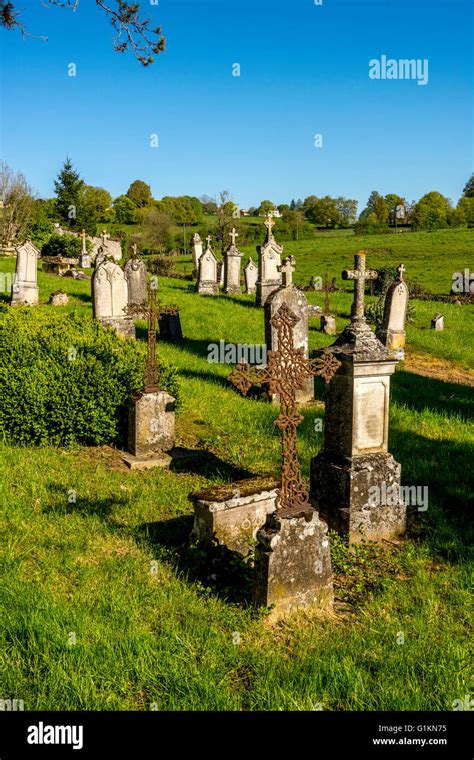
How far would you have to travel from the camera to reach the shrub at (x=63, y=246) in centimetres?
3622

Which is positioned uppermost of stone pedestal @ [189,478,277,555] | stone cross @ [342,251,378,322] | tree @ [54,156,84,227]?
tree @ [54,156,84,227]

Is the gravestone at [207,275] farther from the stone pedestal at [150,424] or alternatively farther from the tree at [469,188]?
the tree at [469,188]

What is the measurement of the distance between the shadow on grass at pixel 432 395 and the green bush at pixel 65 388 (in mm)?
4373

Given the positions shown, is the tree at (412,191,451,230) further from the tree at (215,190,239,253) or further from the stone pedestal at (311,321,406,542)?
the stone pedestal at (311,321,406,542)

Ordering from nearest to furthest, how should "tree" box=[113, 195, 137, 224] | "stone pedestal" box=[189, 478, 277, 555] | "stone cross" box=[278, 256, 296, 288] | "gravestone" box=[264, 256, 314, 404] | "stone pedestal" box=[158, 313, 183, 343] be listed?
"stone pedestal" box=[189, 478, 277, 555] → "gravestone" box=[264, 256, 314, 404] → "stone cross" box=[278, 256, 296, 288] → "stone pedestal" box=[158, 313, 183, 343] → "tree" box=[113, 195, 137, 224]

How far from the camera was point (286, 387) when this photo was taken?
461cm

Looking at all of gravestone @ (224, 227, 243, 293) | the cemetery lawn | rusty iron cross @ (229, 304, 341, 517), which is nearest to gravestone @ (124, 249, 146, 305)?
gravestone @ (224, 227, 243, 293)

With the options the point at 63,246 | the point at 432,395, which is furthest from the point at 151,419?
the point at 63,246

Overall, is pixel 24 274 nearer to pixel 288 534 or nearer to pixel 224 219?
pixel 288 534

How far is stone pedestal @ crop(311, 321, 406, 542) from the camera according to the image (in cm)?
575

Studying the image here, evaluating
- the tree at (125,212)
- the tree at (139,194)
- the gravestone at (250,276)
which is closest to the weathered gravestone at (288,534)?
the gravestone at (250,276)
